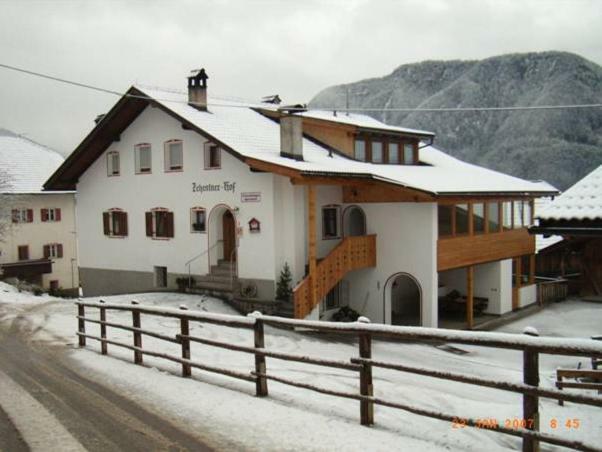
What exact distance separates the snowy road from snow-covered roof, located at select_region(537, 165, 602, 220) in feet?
16.9

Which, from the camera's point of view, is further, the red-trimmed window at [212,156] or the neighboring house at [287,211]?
the red-trimmed window at [212,156]

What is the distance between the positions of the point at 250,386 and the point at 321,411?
1.70 meters

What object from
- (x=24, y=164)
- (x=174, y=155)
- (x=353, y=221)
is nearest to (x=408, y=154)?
(x=353, y=221)

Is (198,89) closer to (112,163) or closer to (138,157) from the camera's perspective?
(138,157)

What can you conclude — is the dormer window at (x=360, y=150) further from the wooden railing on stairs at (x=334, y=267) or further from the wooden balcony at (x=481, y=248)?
the wooden balcony at (x=481, y=248)

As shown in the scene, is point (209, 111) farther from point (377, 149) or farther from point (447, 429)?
point (447, 429)

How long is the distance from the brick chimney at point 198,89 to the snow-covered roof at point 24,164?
61.3ft

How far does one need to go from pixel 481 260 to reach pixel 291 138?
9190 mm

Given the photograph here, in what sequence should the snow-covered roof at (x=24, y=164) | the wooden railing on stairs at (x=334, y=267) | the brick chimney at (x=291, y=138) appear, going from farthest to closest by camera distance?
the snow-covered roof at (x=24, y=164) → the brick chimney at (x=291, y=138) → the wooden railing on stairs at (x=334, y=267)

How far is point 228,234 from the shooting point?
74.9 ft

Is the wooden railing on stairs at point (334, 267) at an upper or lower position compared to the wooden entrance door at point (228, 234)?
lower

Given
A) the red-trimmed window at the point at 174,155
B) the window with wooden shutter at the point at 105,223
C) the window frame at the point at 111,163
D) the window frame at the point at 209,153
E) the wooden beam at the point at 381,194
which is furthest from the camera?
the window with wooden shutter at the point at 105,223

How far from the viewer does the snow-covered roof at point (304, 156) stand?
20156 millimetres

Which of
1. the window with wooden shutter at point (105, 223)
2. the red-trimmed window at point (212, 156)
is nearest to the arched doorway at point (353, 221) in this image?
the red-trimmed window at point (212, 156)
